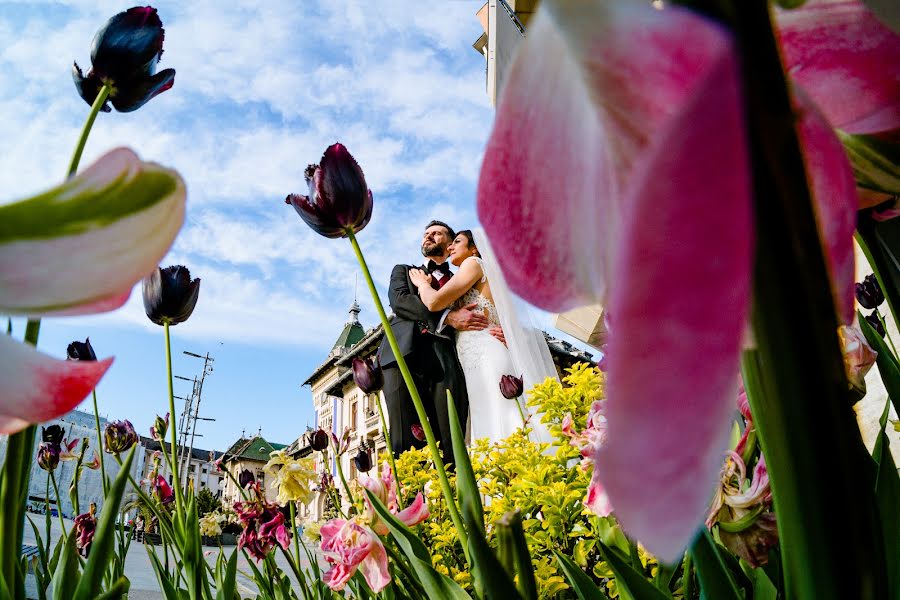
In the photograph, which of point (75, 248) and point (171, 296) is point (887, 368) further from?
point (171, 296)

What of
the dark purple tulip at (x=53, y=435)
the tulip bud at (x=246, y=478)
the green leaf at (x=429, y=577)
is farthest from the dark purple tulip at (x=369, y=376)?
the dark purple tulip at (x=53, y=435)

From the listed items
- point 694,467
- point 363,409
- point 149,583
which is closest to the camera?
point 694,467

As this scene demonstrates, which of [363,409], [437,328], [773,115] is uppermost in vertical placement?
[363,409]

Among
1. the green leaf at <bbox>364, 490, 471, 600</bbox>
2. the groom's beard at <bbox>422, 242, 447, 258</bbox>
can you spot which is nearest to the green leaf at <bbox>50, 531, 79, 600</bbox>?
the green leaf at <bbox>364, 490, 471, 600</bbox>

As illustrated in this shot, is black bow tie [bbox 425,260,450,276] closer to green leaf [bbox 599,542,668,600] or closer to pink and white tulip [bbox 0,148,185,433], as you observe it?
green leaf [bbox 599,542,668,600]

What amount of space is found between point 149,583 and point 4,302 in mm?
2733

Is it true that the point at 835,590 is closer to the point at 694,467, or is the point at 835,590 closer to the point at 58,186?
the point at 694,467

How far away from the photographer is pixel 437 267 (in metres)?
3.08

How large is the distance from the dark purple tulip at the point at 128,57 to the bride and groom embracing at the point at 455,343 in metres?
2.13

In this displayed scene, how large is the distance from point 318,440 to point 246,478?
20cm

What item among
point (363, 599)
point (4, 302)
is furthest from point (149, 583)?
point (4, 302)

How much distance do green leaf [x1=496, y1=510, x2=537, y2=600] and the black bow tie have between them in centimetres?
280

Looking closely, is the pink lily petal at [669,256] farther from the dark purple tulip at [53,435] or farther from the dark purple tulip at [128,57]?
the dark purple tulip at [53,435]

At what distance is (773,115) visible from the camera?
7 cm
